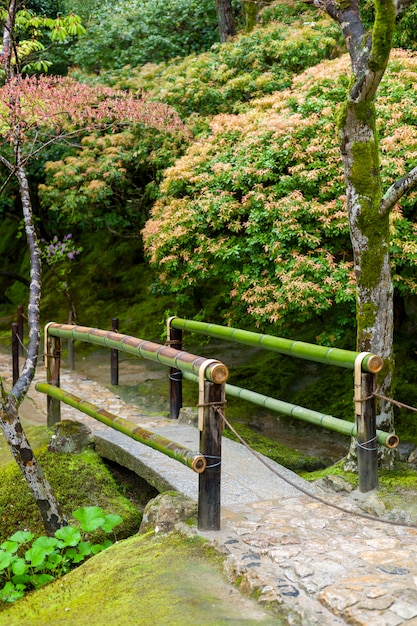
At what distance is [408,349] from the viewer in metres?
9.93

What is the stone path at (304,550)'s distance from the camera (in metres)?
3.08

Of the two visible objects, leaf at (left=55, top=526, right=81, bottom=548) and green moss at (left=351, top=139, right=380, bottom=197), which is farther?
green moss at (left=351, top=139, right=380, bottom=197)

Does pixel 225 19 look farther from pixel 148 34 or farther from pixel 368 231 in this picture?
pixel 368 231

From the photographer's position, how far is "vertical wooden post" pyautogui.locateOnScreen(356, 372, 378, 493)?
4.68 m

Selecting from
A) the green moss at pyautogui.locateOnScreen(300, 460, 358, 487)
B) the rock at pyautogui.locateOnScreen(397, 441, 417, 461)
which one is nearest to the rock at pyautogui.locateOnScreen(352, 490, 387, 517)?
the green moss at pyautogui.locateOnScreen(300, 460, 358, 487)

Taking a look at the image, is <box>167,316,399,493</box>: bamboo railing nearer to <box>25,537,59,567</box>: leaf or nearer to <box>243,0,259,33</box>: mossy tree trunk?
<box>25,537,59,567</box>: leaf

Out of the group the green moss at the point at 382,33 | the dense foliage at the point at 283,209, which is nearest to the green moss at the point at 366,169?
the green moss at the point at 382,33

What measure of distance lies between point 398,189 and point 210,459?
2.89m

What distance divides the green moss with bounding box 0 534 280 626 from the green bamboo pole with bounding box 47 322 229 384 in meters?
1.01

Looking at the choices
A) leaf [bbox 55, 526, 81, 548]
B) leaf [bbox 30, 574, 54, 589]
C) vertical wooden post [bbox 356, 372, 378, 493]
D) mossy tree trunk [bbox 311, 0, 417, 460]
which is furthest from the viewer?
mossy tree trunk [bbox 311, 0, 417, 460]

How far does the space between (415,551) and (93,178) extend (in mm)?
9877

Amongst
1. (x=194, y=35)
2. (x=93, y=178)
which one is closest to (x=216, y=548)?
(x=93, y=178)

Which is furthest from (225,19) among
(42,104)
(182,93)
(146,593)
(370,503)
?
(146,593)

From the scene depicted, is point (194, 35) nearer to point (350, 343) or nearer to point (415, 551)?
point (350, 343)
